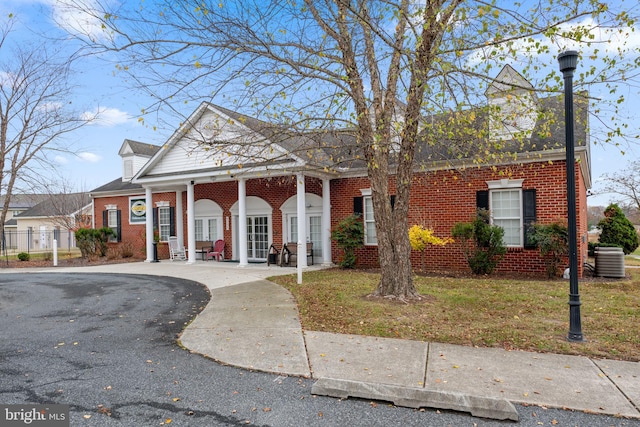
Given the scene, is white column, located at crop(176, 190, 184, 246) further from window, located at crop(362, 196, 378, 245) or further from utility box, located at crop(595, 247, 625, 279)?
utility box, located at crop(595, 247, 625, 279)

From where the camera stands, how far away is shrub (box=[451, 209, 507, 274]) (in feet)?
36.7

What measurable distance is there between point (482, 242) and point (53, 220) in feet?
118

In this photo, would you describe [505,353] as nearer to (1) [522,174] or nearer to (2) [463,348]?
(2) [463,348]

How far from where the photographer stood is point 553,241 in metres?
10.5

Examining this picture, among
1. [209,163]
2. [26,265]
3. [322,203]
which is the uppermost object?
[209,163]

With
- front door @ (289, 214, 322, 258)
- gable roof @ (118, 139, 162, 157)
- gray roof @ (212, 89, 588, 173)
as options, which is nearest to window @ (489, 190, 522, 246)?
gray roof @ (212, 89, 588, 173)

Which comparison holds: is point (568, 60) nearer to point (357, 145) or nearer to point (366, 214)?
point (357, 145)

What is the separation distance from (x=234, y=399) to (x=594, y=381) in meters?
3.62

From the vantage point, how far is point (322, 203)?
15.0m

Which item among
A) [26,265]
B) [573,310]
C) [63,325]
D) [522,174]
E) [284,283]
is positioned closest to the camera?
[573,310]

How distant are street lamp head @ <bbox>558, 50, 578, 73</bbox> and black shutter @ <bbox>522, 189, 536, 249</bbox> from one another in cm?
680

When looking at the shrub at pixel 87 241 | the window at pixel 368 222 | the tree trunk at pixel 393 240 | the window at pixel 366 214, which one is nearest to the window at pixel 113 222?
the shrub at pixel 87 241

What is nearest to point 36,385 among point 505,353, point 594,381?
point 505,353

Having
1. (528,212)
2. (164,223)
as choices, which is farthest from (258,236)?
(528,212)
